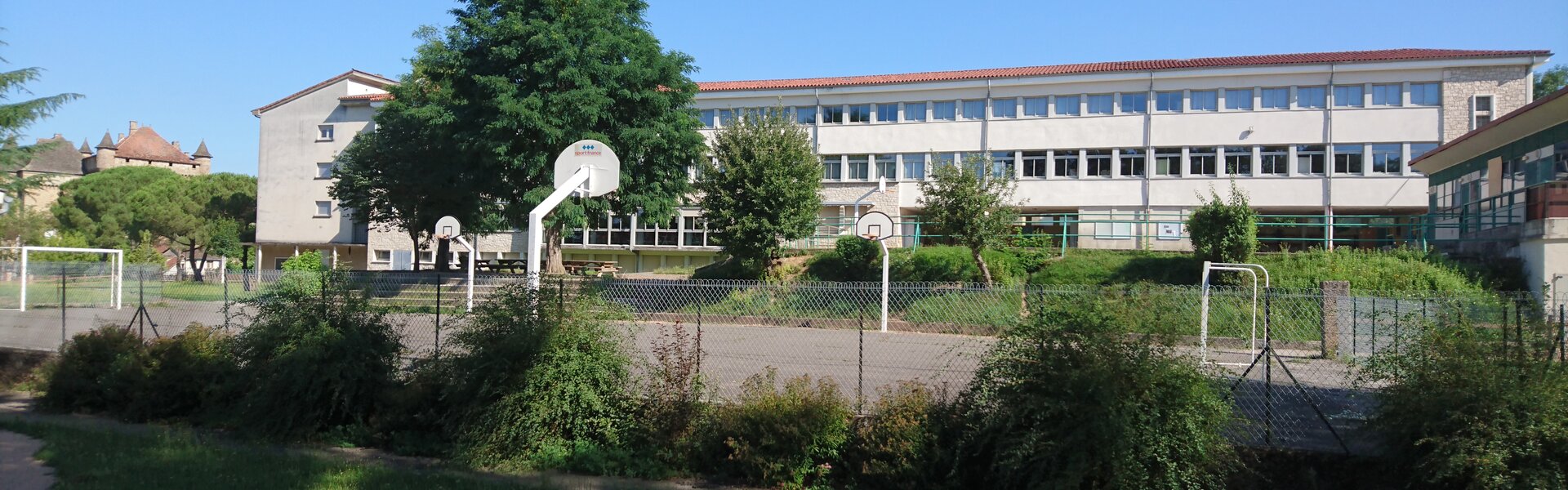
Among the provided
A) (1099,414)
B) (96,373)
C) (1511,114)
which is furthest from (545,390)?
(1511,114)

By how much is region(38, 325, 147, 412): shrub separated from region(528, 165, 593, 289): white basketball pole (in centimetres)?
489

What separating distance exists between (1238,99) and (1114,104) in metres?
4.67

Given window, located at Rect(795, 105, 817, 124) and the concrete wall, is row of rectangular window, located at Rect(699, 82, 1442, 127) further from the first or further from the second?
the concrete wall

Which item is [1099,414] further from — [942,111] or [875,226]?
[942,111]

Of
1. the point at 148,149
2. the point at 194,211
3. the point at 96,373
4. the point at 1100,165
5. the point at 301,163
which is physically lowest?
the point at 96,373

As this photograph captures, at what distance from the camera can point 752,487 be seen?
7.60m

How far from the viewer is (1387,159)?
35.4m

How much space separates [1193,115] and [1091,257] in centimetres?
1353

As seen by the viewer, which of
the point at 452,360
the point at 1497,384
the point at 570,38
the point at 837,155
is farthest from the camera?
the point at 837,155

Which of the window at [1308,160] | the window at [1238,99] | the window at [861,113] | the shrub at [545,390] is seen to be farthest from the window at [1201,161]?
the shrub at [545,390]

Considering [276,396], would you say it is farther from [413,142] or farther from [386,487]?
[413,142]

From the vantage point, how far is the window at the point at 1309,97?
3616cm

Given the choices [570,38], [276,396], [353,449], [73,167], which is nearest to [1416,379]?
[353,449]

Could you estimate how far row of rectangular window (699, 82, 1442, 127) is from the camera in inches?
1404
